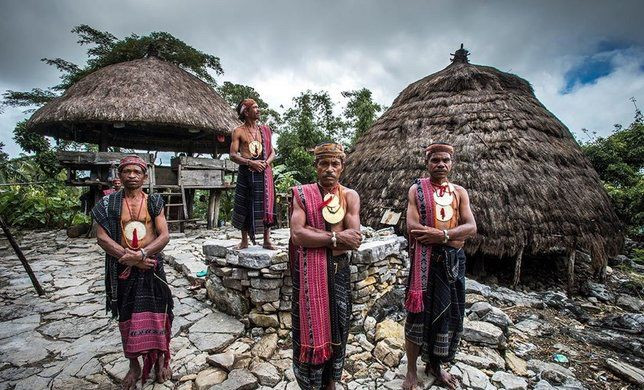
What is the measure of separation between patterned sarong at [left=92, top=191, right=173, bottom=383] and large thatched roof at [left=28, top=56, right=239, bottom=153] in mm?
6532

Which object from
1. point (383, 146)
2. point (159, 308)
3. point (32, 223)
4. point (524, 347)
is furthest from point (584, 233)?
point (32, 223)

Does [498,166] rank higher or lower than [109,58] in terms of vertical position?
lower

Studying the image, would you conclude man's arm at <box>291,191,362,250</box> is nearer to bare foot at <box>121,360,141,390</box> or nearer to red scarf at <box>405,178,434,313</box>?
red scarf at <box>405,178,434,313</box>

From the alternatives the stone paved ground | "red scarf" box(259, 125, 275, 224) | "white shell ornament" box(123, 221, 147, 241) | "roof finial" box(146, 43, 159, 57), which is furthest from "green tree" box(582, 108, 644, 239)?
"roof finial" box(146, 43, 159, 57)

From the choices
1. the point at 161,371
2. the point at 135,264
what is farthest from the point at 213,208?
the point at 135,264

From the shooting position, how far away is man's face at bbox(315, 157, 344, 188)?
6.85 feet

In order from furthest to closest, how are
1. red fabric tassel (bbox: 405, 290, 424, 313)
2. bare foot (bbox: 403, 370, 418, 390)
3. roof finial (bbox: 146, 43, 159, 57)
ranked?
roof finial (bbox: 146, 43, 159, 57) → bare foot (bbox: 403, 370, 418, 390) → red fabric tassel (bbox: 405, 290, 424, 313)

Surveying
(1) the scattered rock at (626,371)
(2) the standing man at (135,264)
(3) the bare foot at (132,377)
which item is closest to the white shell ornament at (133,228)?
(2) the standing man at (135,264)

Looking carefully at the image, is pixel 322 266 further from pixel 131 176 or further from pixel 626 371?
pixel 626 371

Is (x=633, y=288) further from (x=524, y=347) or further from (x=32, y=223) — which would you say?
(x=32, y=223)

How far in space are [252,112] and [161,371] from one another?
255 centimetres

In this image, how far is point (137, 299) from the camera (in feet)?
7.84

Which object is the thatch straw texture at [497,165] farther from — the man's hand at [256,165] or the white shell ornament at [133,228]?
the white shell ornament at [133,228]

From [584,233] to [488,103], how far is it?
355cm
